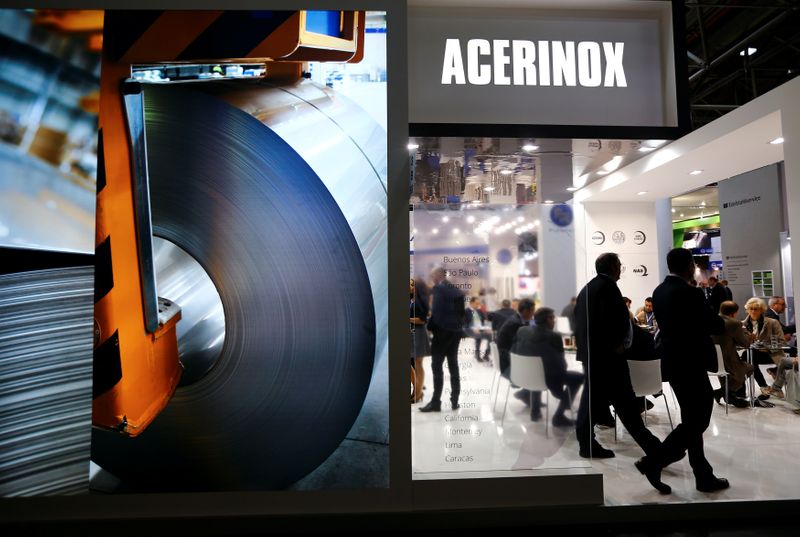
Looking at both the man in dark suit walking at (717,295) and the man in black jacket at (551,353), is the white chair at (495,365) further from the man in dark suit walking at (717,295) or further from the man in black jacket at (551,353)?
the man in dark suit walking at (717,295)

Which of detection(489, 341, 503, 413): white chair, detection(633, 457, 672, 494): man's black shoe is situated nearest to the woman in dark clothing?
detection(489, 341, 503, 413): white chair

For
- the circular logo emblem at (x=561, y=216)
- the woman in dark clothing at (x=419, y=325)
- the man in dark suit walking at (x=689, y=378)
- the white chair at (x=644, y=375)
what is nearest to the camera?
the woman in dark clothing at (x=419, y=325)

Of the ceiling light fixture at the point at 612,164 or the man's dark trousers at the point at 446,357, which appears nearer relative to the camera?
the man's dark trousers at the point at 446,357

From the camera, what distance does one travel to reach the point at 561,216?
2482mm

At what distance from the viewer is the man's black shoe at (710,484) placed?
296cm

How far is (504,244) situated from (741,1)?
705 cm

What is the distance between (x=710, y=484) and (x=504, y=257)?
2.08 m

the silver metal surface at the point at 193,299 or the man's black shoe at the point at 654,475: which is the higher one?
the silver metal surface at the point at 193,299

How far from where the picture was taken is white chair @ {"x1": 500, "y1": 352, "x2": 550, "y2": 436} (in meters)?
2.41

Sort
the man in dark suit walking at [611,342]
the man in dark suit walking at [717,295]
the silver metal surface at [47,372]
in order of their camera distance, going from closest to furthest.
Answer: the silver metal surface at [47,372] → the man in dark suit walking at [611,342] → the man in dark suit walking at [717,295]

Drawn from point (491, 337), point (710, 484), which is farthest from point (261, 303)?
point (710, 484)

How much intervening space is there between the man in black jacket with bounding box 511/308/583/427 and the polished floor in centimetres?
5

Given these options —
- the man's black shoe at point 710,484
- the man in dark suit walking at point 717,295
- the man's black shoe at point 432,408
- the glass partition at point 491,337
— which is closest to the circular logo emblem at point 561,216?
the glass partition at point 491,337

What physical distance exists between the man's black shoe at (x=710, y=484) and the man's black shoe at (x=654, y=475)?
189 millimetres
